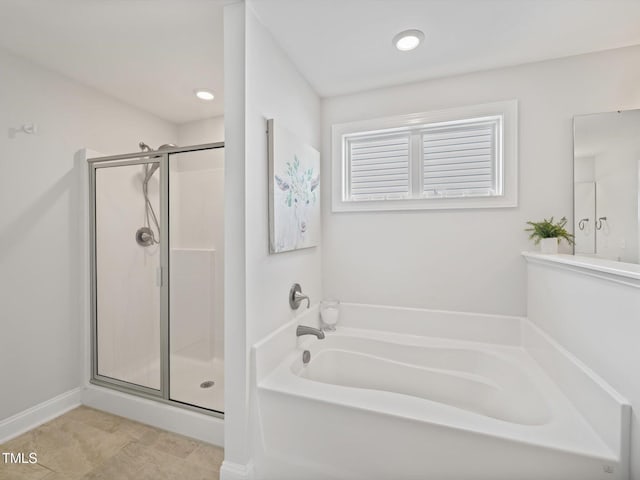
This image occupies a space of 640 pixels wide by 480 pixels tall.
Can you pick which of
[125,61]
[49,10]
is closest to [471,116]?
[125,61]

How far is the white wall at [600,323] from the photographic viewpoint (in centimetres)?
105

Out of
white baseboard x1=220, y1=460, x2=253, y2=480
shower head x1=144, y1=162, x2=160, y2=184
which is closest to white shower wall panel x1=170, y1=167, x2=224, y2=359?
shower head x1=144, y1=162, x2=160, y2=184

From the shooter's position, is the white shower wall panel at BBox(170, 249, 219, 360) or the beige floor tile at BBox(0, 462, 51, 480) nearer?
the beige floor tile at BBox(0, 462, 51, 480)

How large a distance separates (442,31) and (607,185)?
4.36 ft

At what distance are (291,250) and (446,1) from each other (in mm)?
1529

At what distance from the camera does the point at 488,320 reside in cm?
205

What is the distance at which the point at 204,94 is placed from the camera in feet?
8.11

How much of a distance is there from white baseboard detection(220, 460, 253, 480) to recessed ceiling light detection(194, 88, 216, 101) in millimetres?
2554

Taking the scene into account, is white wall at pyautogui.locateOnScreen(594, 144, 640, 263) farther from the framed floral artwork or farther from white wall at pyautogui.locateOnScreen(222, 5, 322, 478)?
white wall at pyautogui.locateOnScreen(222, 5, 322, 478)

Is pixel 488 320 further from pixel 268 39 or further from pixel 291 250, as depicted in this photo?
pixel 268 39

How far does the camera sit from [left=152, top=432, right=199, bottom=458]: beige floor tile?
5.65ft

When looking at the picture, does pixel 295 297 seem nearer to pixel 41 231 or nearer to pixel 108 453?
pixel 108 453

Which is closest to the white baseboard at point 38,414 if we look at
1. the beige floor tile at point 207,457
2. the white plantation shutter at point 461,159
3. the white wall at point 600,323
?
the beige floor tile at point 207,457

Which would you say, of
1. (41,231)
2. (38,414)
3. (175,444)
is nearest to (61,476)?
(175,444)
